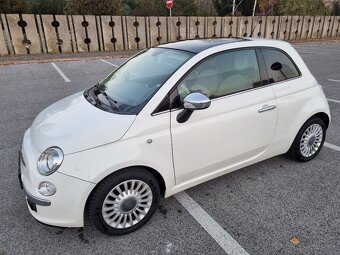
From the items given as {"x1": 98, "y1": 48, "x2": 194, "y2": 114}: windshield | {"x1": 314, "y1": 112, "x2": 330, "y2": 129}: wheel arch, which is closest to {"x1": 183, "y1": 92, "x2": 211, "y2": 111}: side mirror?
{"x1": 98, "y1": 48, "x2": 194, "y2": 114}: windshield

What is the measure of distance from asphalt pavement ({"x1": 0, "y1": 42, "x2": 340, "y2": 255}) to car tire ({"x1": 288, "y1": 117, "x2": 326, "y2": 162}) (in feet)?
0.38

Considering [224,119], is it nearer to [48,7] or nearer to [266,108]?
[266,108]

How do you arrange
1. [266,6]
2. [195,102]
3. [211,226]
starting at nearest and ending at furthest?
[195,102]
[211,226]
[266,6]

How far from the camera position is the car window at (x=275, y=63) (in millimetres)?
3080

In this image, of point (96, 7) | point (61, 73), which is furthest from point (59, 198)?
point (96, 7)

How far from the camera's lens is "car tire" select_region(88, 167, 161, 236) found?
7.43 ft

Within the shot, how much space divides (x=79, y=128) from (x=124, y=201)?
73 cm

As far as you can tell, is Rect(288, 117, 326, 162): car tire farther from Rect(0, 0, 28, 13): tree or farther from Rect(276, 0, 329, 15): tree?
Rect(276, 0, 329, 15): tree

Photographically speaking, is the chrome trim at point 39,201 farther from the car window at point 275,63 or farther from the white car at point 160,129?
the car window at point 275,63

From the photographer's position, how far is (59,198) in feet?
7.05

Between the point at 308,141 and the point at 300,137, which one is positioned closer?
the point at 300,137

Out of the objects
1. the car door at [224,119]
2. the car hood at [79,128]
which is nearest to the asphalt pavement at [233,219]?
the car door at [224,119]

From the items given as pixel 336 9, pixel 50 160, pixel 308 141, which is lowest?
pixel 308 141

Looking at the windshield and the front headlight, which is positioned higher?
the windshield
